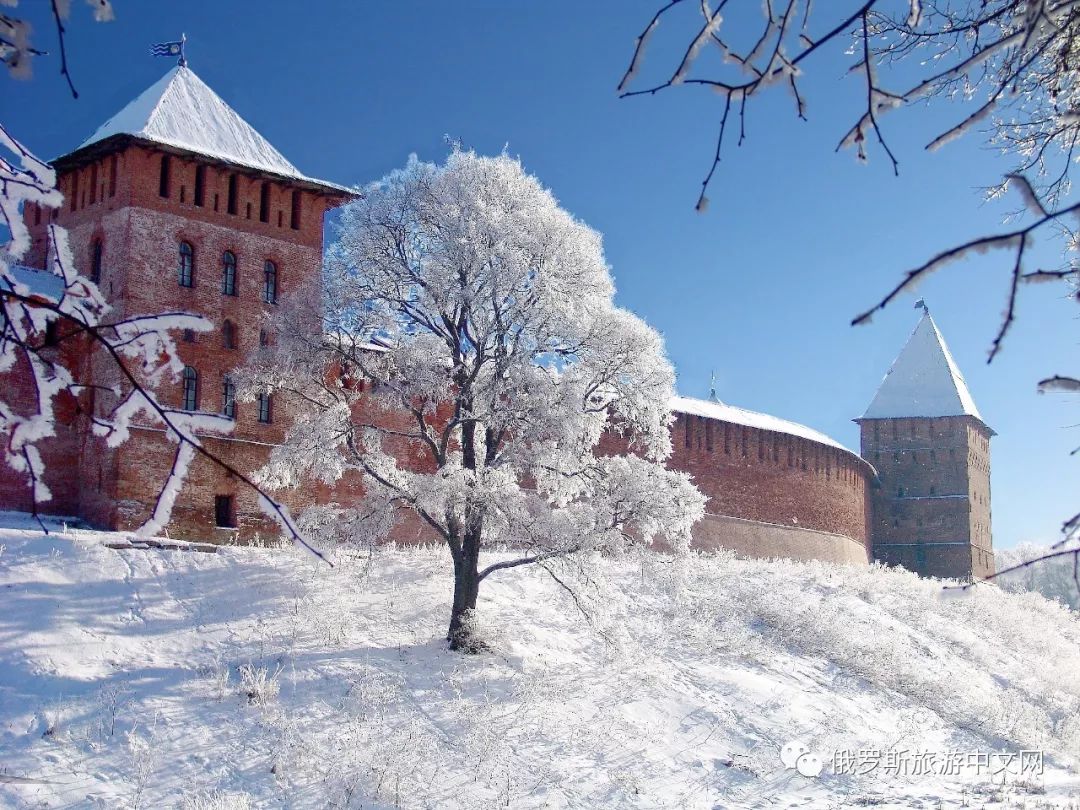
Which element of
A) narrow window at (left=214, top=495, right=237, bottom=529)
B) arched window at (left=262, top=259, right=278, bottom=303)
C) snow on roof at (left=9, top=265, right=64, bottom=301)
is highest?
arched window at (left=262, top=259, right=278, bottom=303)

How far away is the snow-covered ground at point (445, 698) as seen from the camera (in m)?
9.55

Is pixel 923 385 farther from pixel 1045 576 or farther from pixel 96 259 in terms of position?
pixel 1045 576

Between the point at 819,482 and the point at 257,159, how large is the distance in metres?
16.7

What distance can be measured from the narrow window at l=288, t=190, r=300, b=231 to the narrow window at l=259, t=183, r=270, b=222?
1.35 feet

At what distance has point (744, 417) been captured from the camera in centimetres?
2661

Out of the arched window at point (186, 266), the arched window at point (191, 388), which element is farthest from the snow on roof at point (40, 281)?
the arched window at point (191, 388)

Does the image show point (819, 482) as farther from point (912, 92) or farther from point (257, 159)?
point (912, 92)

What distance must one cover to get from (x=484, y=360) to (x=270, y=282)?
5.33m

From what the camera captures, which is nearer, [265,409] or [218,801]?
[218,801]

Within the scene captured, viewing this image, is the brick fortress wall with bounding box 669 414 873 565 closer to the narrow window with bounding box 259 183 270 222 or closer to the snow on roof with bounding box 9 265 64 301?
the narrow window with bounding box 259 183 270 222

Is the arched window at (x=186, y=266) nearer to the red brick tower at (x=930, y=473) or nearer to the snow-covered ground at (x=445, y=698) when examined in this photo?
the snow-covered ground at (x=445, y=698)

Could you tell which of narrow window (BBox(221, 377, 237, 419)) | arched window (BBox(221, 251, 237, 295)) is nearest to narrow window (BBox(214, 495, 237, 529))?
narrow window (BBox(221, 377, 237, 419))

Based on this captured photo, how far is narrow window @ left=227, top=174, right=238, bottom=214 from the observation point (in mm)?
17250

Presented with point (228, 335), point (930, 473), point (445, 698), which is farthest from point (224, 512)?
point (930, 473)
